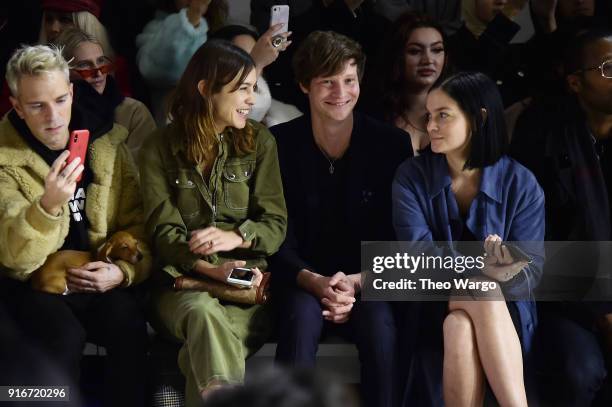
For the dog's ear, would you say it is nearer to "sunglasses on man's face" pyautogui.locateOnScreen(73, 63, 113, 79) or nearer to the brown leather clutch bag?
the brown leather clutch bag

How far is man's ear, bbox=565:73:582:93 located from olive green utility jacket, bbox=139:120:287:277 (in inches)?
40.6

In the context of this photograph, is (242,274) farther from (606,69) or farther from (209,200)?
(606,69)

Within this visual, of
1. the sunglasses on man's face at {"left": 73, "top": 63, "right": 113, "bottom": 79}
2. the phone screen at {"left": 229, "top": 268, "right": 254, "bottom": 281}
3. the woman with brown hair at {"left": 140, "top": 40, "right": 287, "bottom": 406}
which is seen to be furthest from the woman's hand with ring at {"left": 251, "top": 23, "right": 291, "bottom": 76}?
the phone screen at {"left": 229, "top": 268, "right": 254, "bottom": 281}

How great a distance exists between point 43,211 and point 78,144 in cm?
26

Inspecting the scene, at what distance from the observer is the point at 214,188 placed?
9.90 feet

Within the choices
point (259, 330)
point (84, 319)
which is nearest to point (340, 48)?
point (259, 330)

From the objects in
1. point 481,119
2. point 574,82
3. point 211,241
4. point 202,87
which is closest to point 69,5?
point 202,87

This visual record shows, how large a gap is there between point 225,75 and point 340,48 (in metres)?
0.40

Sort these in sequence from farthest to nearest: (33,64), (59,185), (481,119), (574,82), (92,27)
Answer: (92,27), (574,82), (481,119), (33,64), (59,185)

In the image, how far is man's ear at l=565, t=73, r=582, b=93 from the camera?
3238mm

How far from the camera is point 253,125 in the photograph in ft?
10.2

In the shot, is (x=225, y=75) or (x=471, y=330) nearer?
(x=471, y=330)

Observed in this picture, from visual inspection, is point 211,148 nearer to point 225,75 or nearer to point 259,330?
point 225,75

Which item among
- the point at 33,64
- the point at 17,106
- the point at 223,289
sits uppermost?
the point at 33,64
